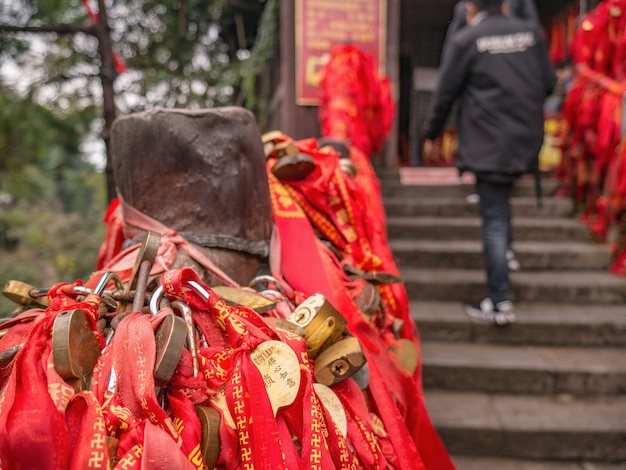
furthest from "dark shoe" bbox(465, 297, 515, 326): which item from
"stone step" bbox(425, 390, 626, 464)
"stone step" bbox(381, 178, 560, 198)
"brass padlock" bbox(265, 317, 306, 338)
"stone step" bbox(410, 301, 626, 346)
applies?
"brass padlock" bbox(265, 317, 306, 338)

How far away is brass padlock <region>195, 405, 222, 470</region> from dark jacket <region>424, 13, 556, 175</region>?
8.60ft

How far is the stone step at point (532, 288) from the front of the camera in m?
3.38

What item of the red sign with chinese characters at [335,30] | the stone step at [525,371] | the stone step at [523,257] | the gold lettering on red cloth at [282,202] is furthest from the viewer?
the red sign with chinese characters at [335,30]

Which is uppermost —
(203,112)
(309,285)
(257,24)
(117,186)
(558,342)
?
(257,24)

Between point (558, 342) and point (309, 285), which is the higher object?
point (309, 285)

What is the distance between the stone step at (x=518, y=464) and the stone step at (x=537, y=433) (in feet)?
0.08

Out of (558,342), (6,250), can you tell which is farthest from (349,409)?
(6,250)

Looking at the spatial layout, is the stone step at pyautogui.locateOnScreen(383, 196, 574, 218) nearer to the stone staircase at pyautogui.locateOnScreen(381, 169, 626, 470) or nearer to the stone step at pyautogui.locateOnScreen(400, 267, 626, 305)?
the stone staircase at pyautogui.locateOnScreen(381, 169, 626, 470)

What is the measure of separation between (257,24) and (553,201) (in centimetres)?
515

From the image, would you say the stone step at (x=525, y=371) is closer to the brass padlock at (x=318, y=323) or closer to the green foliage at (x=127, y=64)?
the brass padlock at (x=318, y=323)

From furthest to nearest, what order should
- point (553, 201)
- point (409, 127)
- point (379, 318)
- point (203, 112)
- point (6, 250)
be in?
point (6, 250) < point (409, 127) < point (553, 201) < point (379, 318) < point (203, 112)

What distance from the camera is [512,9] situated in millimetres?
4094

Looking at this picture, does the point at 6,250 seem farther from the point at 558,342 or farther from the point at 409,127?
the point at 558,342

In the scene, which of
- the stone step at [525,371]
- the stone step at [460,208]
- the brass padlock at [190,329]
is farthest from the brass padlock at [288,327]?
the stone step at [460,208]
